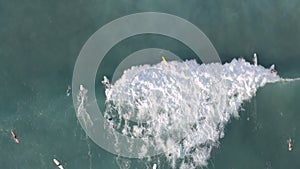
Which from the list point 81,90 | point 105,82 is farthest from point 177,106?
point 81,90

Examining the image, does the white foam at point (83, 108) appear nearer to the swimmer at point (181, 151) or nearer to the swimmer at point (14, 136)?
the swimmer at point (14, 136)

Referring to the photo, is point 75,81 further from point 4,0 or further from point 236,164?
point 236,164

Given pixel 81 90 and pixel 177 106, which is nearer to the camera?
pixel 177 106

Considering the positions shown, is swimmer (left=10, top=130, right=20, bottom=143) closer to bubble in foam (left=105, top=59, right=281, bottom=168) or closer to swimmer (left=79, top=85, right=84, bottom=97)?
swimmer (left=79, top=85, right=84, bottom=97)

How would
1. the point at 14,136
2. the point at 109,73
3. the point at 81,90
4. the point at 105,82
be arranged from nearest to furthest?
the point at 14,136 < the point at 81,90 < the point at 105,82 < the point at 109,73

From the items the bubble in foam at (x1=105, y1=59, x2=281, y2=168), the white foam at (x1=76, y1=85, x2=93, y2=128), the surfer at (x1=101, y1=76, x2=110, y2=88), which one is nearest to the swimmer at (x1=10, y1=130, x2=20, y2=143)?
the white foam at (x1=76, y1=85, x2=93, y2=128)

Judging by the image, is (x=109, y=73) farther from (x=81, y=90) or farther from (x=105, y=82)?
(x=81, y=90)
